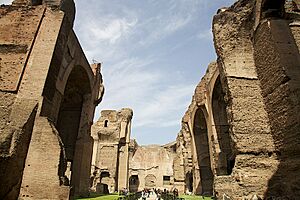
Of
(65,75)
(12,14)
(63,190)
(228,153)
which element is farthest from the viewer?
(228,153)

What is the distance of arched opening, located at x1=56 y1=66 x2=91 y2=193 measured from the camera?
1425 centimetres

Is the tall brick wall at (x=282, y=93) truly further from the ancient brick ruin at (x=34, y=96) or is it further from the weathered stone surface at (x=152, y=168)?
the weathered stone surface at (x=152, y=168)

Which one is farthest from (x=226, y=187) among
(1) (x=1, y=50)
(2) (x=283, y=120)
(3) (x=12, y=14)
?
(3) (x=12, y=14)

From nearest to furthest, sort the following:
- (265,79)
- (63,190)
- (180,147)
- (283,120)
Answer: (283,120) < (63,190) < (265,79) < (180,147)

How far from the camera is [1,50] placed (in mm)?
9109

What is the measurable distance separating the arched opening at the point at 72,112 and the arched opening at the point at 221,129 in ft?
26.7

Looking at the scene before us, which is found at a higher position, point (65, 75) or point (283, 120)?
point (65, 75)

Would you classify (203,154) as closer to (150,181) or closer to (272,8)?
(272,8)

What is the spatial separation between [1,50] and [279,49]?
9.74 metres

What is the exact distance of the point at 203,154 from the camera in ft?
63.3

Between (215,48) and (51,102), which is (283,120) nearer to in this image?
(215,48)

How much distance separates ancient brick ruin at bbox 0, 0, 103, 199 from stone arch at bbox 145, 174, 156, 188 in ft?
71.7

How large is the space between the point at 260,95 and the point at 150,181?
28367 mm

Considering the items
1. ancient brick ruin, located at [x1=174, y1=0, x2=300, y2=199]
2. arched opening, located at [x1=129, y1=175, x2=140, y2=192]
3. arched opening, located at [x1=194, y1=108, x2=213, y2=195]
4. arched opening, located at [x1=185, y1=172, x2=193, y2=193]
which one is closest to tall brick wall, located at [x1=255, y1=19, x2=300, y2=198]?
ancient brick ruin, located at [x1=174, y1=0, x2=300, y2=199]
